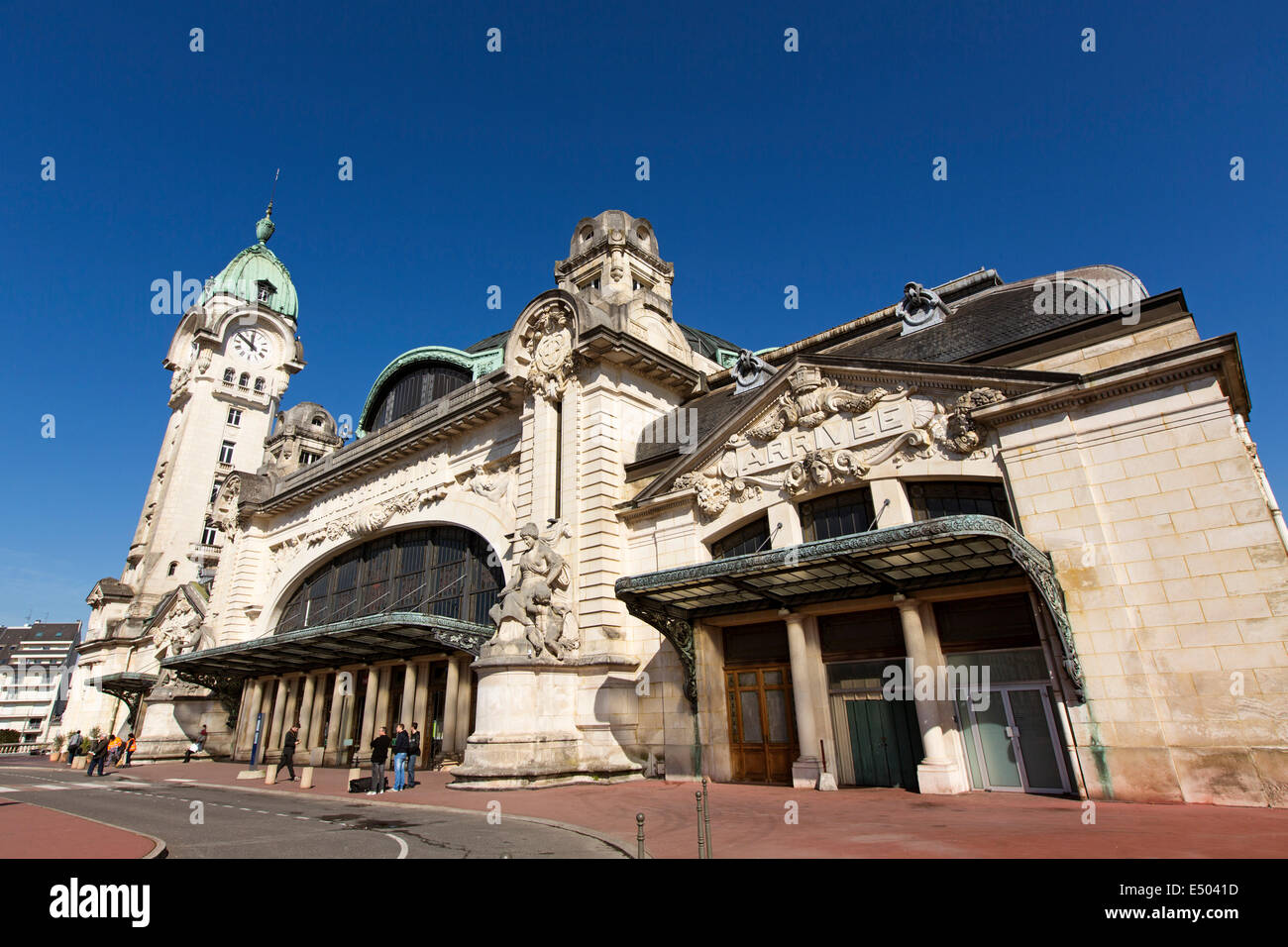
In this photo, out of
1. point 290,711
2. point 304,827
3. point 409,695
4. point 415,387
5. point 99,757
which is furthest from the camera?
point 415,387

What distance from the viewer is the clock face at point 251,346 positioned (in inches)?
2766

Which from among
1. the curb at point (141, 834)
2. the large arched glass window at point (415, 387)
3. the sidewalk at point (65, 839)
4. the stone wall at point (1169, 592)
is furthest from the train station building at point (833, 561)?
the sidewalk at point (65, 839)

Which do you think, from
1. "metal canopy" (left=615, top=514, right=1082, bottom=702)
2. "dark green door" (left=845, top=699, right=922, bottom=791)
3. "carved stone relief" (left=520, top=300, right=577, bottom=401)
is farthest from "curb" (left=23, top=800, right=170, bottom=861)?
"carved stone relief" (left=520, top=300, right=577, bottom=401)

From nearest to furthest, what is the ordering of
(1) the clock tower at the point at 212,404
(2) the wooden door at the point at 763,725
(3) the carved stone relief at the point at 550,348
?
(2) the wooden door at the point at 763,725, (3) the carved stone relief at the point at 550,348, (1) the clock tower at the point at 212,404

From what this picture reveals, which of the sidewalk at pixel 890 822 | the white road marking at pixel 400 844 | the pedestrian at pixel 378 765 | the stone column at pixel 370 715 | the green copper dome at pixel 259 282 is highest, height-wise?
the green copper dome at pixel 259 282

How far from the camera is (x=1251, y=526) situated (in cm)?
1173

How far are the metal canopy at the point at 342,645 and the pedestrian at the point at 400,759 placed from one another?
297cm

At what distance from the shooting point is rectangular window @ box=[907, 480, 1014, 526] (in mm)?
15164

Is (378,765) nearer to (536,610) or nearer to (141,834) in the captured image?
(536,610)

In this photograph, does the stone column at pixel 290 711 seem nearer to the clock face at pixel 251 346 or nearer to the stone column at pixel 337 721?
the stone column at pixel 337 721

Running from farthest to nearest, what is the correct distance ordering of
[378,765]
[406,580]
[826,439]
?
[406,580]
[826,439]
[378,765]

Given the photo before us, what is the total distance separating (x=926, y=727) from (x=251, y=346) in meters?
75.6

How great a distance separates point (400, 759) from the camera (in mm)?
17984

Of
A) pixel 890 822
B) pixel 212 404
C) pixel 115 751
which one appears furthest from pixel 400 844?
pixel 212 404
